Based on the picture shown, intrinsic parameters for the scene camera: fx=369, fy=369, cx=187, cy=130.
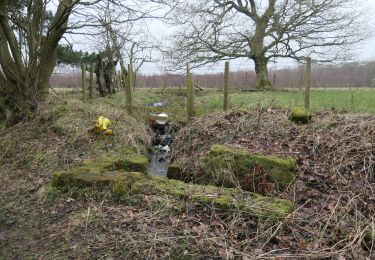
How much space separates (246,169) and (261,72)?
17399 mm

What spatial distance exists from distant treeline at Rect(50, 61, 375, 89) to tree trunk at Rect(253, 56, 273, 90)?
97 cm

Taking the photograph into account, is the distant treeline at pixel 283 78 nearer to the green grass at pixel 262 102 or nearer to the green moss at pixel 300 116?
the green grass at pixel 262 102

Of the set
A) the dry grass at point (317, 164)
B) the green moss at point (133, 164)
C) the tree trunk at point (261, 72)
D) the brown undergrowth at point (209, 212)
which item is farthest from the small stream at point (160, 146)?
the tree trunk at point (261, 72)

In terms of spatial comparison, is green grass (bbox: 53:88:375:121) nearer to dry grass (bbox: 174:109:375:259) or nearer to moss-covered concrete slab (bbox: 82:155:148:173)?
dry grass (bbox: 174:109:375:259)

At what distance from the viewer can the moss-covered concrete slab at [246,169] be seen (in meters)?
5.16

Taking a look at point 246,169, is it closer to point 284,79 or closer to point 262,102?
point 262,102

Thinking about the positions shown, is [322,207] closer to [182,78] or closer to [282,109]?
[282,109]

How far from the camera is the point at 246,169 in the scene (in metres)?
5.38

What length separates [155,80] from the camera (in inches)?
990

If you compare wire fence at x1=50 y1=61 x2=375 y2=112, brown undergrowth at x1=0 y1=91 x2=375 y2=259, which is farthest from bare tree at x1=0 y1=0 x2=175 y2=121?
wire fence at x1=50 y1=61 x2=375 y2=112

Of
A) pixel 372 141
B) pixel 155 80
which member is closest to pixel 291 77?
pixel 155 80

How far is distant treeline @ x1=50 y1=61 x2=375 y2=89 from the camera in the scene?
754 inches

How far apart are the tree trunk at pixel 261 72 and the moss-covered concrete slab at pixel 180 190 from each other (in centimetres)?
1789

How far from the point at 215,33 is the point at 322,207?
17.8 metres
